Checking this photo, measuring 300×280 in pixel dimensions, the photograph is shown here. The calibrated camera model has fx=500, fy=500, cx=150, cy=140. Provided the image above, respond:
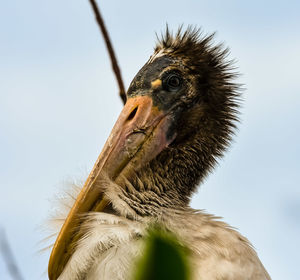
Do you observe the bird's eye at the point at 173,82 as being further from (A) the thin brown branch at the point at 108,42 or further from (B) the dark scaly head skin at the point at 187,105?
(A) the thin brown branch at the point at 108,42

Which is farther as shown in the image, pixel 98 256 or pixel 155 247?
pixel 98 256

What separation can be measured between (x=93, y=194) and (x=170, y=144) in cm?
86

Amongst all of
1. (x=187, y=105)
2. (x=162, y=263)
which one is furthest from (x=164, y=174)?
(x=162, y=263)

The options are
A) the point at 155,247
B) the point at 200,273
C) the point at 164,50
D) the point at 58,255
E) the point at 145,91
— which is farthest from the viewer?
the point at 164,50

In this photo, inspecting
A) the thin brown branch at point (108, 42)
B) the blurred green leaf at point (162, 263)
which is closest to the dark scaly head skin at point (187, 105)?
the thin brown branch at point (108, 42)

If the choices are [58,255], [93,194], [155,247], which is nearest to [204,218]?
[93,194]

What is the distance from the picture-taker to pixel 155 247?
904 mm

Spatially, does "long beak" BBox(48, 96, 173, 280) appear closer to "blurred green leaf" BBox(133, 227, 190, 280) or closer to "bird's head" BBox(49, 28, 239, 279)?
"bird's head" BBox(49, 28, 239, 279)

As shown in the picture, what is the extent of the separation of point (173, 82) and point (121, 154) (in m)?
0.87

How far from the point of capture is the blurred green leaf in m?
0.85

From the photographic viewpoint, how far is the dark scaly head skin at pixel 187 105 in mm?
4164

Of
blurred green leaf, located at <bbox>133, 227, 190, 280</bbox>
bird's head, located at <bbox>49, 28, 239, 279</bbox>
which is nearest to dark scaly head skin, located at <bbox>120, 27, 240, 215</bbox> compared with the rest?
bird's head, located at <bbox>49, 28, 239, 279</bbox>

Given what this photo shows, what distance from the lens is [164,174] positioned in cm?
415

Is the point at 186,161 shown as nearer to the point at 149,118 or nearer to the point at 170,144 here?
the point at 170,144
